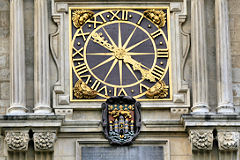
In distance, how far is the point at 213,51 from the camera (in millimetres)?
24734

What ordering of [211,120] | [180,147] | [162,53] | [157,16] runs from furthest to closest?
[157,16], [162,53], [180,147], [211,120]

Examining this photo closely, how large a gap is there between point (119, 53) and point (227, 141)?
2941 millimetres

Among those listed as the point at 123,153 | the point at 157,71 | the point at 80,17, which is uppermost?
the point at 80,17

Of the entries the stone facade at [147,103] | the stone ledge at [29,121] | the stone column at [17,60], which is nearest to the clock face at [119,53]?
the stone facade at [147,103]

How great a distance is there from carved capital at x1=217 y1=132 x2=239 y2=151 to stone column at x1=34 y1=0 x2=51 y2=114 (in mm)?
3461

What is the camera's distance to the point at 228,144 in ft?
77.7

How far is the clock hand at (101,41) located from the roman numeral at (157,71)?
96 cm

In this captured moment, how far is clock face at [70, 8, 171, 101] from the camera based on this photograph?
80.4 feet

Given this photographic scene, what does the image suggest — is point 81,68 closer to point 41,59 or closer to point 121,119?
point 41,59

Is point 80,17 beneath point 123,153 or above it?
above

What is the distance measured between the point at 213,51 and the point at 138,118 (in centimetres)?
213

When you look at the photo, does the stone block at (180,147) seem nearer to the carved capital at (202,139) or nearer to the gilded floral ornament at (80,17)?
the carved capital at (202,139)

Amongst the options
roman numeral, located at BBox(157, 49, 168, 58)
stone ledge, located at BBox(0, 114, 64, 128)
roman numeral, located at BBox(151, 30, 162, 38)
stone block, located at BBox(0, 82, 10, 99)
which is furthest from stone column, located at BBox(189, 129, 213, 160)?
stone block, located at BBox(0, 82, 10, 99)

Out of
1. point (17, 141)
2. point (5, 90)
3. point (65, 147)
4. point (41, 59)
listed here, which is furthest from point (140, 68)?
point (17, 141)
